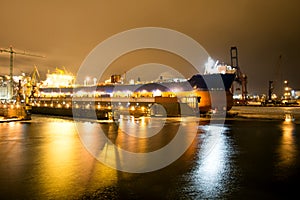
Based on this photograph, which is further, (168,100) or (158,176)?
(168,100)

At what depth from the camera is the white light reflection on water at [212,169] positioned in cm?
627

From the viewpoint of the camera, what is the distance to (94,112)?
33.8 m

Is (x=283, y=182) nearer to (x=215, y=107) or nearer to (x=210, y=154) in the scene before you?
(x=210, y=154)

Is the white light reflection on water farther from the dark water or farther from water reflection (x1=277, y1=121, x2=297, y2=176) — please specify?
water reflection (x1=277, y1=121, x2=297, y2=176)

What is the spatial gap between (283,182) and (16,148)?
10.3m

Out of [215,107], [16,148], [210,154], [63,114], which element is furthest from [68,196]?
[215,107]

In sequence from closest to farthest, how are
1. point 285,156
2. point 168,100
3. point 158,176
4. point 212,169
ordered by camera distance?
point 158,176
point 212,169
point 285,156
point 168,100

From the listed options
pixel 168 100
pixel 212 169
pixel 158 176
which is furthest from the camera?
pixel 168 100

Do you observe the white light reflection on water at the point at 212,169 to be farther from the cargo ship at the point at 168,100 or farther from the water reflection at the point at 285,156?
the cargo ship at the point at 168,100

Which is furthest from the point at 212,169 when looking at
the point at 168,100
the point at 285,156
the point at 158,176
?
the point at 168,100

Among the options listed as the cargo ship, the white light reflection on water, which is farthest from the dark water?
the cargo ship

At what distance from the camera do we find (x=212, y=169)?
8.20m

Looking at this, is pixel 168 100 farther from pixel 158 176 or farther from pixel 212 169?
pixel 158 176

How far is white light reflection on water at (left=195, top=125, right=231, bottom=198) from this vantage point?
20.6ft
